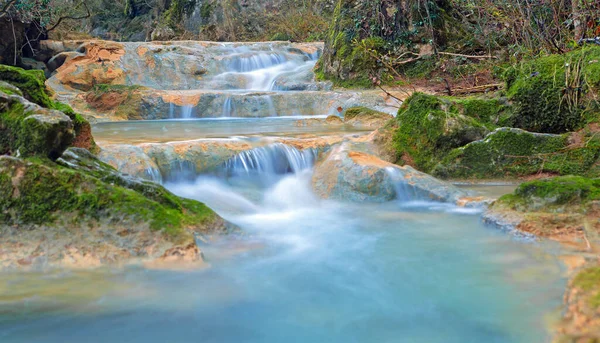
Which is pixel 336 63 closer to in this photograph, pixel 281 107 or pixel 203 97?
pixel 281 107

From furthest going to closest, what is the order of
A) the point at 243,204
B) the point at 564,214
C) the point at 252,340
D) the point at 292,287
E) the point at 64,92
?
the point at 64,92 < the point at 243,204 < the point at 564,214 < the point at 292,287 < the point at 252,340

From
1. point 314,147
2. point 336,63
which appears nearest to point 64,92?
point 336,63

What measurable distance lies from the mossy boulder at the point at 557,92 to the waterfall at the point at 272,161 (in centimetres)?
243

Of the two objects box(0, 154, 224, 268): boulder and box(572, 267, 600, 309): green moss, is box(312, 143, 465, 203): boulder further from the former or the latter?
box(572, 267, 600, 309): green moss

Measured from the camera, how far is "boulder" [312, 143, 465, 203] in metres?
5.12

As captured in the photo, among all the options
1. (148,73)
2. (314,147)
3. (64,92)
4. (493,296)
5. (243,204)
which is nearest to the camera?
(493,296)

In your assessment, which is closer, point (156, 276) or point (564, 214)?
point (156, 276)

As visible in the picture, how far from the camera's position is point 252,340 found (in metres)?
2.58

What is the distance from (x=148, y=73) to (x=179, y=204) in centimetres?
1084

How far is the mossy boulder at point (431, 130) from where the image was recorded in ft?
19.4

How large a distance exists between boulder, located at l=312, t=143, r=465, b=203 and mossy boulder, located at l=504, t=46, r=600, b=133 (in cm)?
162

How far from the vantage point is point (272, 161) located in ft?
20.4

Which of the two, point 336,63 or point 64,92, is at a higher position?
point 336,63

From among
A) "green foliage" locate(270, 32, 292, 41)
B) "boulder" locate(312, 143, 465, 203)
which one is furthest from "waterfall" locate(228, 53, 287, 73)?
"boulder" locate(312, 143, 465, 203)
